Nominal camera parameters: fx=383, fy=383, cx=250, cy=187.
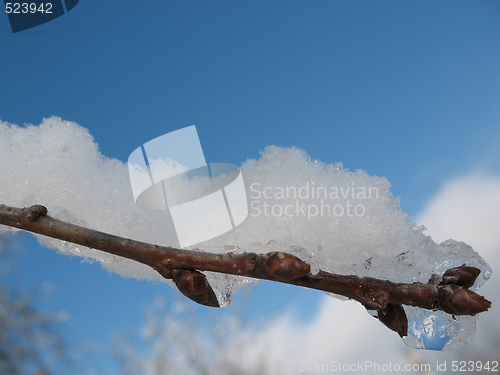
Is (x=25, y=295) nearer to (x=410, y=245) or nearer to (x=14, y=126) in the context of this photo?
(x=14, y=126)

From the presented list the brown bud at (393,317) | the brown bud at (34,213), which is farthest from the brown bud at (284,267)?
the brown bud at (34,213)

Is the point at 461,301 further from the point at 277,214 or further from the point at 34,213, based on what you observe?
the point at 34,213

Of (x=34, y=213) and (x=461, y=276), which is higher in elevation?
(x=34, y=213)

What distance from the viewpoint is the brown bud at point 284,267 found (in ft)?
1.57

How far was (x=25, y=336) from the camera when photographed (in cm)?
426

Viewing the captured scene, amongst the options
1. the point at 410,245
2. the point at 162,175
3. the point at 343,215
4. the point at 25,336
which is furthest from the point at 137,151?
the point at 25,336

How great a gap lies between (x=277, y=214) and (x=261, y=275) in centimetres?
21

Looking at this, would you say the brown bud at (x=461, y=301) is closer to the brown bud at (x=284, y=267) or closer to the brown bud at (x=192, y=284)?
the brown bud at (x=284, y=267)

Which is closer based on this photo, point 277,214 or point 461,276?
point 461,276

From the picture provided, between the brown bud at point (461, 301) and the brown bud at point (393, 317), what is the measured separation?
6 centimetres

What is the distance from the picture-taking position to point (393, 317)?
1.81 ft

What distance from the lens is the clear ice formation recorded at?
61 cm

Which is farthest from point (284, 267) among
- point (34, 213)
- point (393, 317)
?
point (34, 213)

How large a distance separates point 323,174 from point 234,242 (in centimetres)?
23
